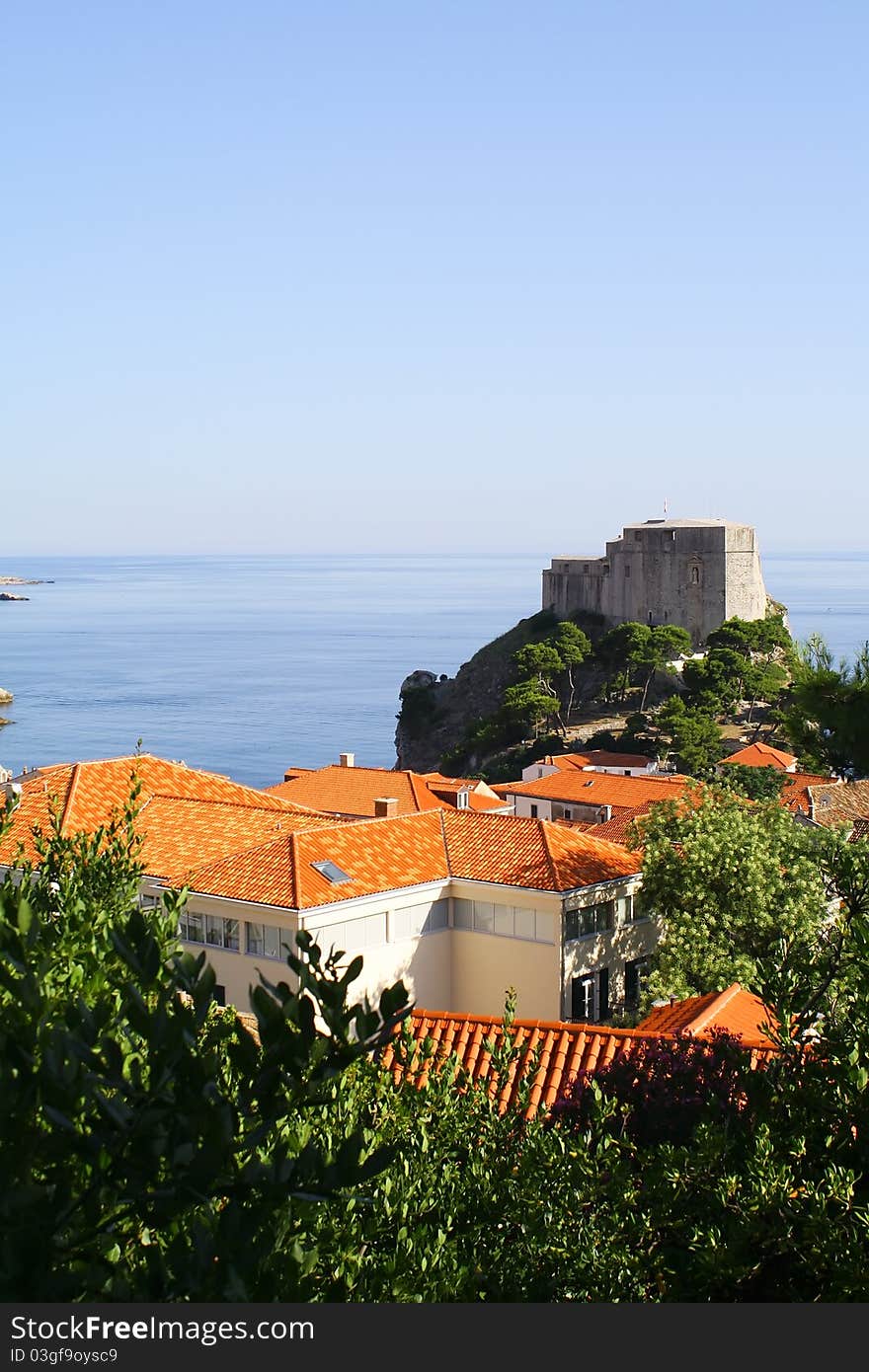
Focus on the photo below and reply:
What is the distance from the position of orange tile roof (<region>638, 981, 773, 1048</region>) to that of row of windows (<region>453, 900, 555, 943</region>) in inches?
A: 196

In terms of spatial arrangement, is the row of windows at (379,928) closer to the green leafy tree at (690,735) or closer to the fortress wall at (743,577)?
the green leafy tree at (690,735)

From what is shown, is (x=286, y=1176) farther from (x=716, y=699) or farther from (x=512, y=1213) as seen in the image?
(x=716, y=699)

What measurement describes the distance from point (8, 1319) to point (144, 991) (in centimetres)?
96

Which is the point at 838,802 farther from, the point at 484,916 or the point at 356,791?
the point at 484,916

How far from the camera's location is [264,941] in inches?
848

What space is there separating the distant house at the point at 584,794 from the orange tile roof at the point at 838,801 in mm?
4232

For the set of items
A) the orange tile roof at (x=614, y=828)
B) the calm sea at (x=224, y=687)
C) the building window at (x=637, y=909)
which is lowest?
the calm sea at (x=224, y=687)

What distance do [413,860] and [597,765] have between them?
120 feet

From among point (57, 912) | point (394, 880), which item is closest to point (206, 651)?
point (394, 880)

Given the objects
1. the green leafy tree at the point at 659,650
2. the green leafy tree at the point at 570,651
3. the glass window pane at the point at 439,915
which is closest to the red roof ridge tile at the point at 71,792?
the glass window pane at the point at 439,915

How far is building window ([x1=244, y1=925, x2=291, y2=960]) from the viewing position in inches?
838

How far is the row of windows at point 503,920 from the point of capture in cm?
2269

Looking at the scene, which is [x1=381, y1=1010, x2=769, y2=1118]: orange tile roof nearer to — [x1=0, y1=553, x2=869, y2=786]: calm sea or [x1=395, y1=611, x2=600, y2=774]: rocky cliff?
[x1=0, y1=553, x2=869, y2=786]: calm sea

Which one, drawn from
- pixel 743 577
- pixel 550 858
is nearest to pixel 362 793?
pixel 550 858
